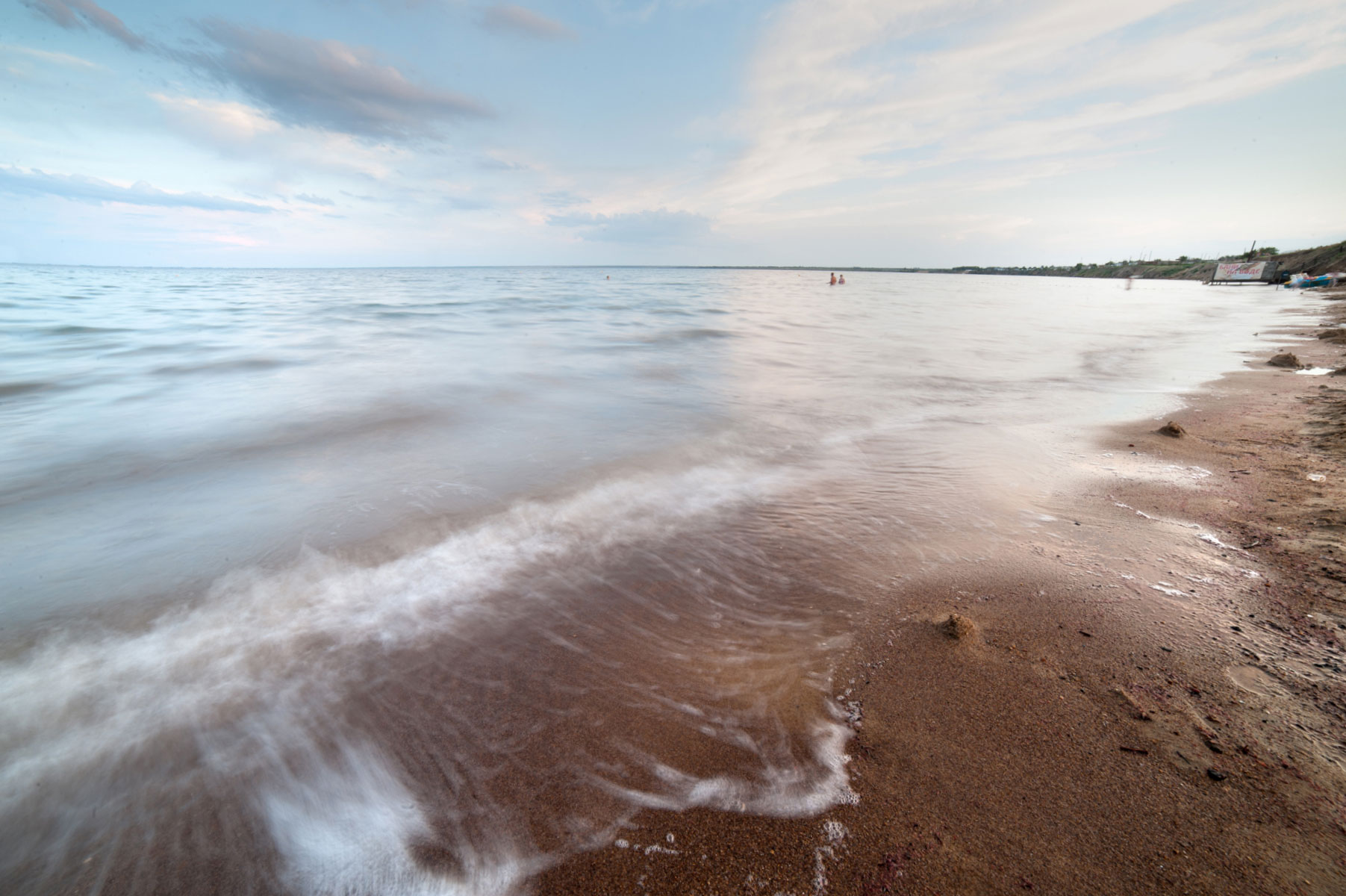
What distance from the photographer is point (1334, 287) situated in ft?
111

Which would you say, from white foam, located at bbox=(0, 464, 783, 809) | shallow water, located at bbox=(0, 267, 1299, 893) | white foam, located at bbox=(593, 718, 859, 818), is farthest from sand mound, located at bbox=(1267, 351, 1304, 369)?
white foam, located at bbox=(593, 718, 859, 818)

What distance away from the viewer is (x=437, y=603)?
306 cm

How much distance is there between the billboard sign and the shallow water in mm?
66230

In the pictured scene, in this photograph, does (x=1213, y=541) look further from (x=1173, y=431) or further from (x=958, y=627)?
(x=1173, y=431)

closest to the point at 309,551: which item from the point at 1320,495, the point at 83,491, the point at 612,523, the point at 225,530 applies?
the point at 225,530

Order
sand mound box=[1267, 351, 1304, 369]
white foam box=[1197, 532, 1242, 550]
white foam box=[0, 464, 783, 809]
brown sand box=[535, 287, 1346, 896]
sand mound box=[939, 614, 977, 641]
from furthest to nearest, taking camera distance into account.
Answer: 1. sand mound box=[1267, 351, 1304, 369]
2. white foam box=[1197, 532, 1242, 550]
3. sand mound box=[939, 614, 977, 641]
4. white foam box=[0, 464, 783, 809]
5. brown sand box=[535, 287, 1346, 896]

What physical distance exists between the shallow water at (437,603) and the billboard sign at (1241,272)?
6623 cm

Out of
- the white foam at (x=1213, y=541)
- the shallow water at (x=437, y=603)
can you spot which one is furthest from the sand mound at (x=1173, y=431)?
the white foam at (x=1213, y=541)

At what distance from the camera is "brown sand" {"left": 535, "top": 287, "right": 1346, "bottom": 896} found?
1567mm

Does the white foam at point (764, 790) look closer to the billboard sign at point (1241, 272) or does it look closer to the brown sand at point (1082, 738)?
the brown sand at point (1082, 738)

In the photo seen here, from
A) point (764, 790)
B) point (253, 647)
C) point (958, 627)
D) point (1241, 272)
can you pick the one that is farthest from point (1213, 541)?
point (1241, 272)

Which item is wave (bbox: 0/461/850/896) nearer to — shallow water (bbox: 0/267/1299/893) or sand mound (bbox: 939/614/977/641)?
shallow water (bbox: 0/267/1299/893)

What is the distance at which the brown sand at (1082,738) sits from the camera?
5.14 feet

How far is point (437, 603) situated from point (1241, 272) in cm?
7823
